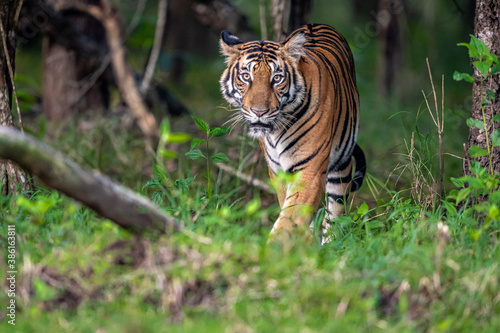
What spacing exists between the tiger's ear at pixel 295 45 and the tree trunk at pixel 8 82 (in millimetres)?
1905

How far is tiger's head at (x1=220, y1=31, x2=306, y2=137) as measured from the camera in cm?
423

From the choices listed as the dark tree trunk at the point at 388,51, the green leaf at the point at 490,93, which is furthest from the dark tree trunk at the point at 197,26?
the green leaf at the point at 490,93

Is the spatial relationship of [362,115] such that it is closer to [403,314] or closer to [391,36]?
[391,36]

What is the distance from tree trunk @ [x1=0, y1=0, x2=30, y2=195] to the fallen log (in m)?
1.37

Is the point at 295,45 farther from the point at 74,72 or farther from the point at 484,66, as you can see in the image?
the point at 74,72

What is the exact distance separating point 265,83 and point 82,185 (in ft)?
5.69

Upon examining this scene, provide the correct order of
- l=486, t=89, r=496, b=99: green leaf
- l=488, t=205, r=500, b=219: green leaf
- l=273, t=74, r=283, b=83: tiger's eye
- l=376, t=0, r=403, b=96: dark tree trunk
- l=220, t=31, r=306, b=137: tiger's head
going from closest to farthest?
l=488, t=205, r=500, b=219: green leaf → l=486, t=89, r=496, b=99: green leaf → l=220, t=31, r=306, b=137: tiger's head → l=273, t=74, r=283, b=83: tiger's eye → l=376, t=0, r=403, b=96: dark tree trunk

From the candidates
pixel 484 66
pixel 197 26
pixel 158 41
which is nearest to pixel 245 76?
pixel 484 66

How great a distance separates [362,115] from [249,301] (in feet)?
28.2

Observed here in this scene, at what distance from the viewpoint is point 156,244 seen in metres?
3.01

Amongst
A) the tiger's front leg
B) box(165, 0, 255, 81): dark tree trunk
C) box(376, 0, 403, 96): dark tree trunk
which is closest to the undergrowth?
the tiger's front leg

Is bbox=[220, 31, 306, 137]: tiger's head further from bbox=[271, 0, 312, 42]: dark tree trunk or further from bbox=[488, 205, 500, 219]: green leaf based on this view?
bbox=[488, 205, 500, 219]: green leaf

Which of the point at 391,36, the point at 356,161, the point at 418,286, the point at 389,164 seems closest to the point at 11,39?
the point at 356,161

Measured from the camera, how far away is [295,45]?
4484 millimetres
